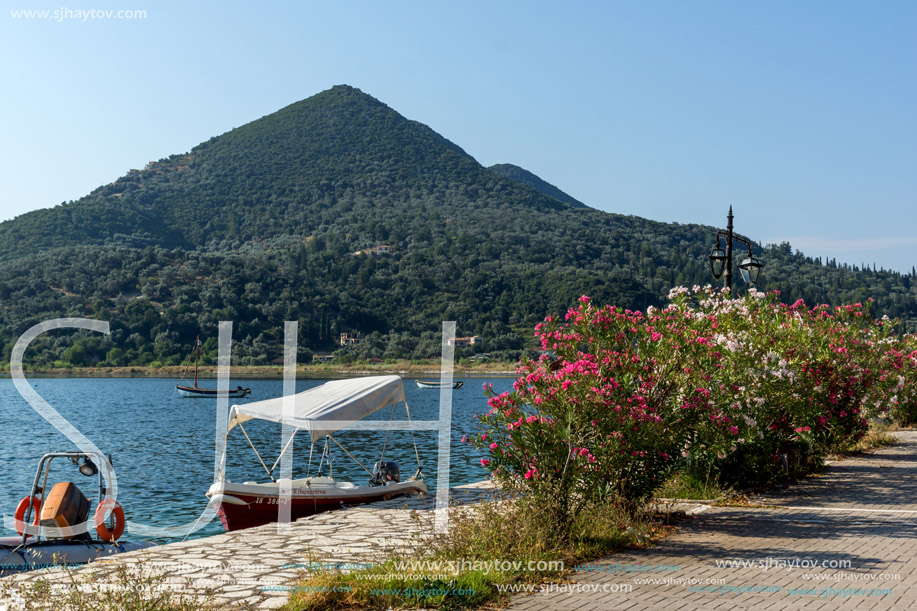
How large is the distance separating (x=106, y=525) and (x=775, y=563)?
9.29 m

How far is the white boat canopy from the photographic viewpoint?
12.3 metres

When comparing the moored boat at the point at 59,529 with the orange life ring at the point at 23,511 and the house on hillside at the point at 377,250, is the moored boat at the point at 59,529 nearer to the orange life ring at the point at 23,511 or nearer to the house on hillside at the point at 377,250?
the orange life ring at the point at 23,511

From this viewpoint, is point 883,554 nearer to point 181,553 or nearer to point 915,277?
point 181,553

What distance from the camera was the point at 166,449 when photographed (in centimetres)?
3625

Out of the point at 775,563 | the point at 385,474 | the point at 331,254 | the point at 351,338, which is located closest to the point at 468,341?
the point at 351,338

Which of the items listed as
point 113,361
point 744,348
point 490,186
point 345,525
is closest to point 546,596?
point 345,525

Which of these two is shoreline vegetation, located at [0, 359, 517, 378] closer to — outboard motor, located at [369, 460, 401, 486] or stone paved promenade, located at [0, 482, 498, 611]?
outboard motor, located at [369, 460, 401, 486]

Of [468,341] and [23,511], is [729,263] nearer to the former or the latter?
[23,511]

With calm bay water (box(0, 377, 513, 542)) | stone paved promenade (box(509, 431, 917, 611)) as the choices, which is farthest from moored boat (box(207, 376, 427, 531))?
stone paved promenade (box(509, 431, 917, 611))

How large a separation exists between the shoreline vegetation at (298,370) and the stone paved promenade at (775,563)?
2765 inches

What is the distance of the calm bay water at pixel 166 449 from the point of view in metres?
22.8

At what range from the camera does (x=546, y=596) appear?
603 cm

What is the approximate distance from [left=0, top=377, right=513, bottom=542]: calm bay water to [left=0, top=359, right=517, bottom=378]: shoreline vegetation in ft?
36.4

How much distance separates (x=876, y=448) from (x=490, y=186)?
157 meters
